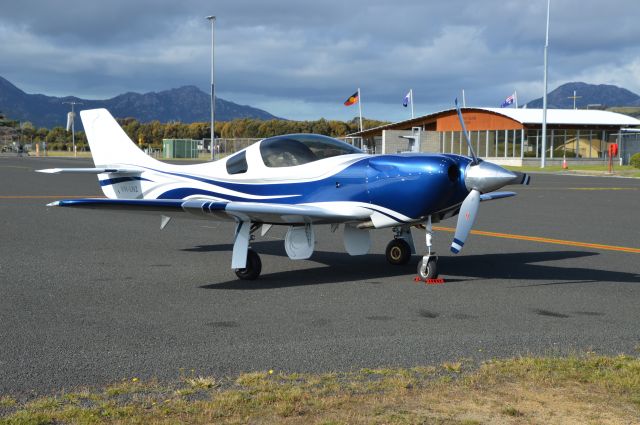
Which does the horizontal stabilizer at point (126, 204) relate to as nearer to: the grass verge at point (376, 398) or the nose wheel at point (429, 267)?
the nose wheel at point (429, 267)

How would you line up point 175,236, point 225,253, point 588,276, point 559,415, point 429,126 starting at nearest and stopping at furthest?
point 559,415 < point 588,276 < point 225,253 < point 175,236 < point 429,126

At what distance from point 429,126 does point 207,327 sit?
66.5m

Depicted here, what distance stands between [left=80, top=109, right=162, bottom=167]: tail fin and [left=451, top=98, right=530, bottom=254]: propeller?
569 centimetres

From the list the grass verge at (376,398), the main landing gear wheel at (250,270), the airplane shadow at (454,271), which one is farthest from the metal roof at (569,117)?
the grass verge at (376,398)

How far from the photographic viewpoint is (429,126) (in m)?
71.6

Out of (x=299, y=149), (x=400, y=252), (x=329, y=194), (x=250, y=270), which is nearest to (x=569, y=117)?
(x=400, y=252)

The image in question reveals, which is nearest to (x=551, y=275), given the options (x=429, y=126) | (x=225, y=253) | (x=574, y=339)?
(x=574, y=339)

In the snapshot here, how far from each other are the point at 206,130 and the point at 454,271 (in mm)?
132546

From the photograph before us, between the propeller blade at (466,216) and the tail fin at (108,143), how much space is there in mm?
5678

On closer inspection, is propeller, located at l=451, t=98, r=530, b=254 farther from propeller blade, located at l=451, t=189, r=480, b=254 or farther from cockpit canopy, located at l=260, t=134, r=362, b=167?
cockpit canopy, located at l=260, t=134, r=362, b=167

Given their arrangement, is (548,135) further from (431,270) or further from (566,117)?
(431,270)

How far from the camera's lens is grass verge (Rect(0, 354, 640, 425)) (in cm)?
437

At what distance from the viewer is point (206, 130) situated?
140 meters

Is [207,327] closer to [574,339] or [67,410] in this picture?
[67,410]
